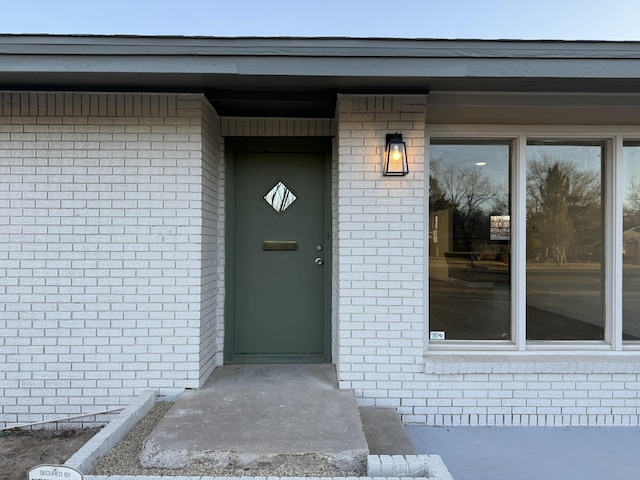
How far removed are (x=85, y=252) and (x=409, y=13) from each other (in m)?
6.26

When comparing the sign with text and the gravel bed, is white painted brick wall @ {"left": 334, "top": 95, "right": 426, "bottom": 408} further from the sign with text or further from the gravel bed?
the sign with text

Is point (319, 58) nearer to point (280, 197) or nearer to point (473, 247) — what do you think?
point (280, 197)

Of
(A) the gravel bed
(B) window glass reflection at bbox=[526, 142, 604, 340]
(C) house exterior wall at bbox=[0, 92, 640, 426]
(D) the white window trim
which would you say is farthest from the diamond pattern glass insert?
→ (A) the gravel bed

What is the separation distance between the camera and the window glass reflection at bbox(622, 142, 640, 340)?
4.00 metres

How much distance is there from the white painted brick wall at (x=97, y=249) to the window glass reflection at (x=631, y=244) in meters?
3.71

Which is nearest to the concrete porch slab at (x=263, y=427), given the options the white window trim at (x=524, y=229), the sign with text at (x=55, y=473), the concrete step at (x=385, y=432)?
the concrete step at (x=385, y=432)

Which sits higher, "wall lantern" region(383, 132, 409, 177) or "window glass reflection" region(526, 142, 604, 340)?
"wall lantern" region(383, 132, 409, 177)

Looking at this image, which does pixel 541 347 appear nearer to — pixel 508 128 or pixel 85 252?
pixel 508 128

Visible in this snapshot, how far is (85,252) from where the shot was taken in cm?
351

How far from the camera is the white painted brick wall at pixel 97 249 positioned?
3496 mm

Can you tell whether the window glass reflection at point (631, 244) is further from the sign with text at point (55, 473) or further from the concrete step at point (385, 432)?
the sign with text at point (55, 473)

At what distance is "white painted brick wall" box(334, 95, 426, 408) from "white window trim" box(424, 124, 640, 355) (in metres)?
0.43

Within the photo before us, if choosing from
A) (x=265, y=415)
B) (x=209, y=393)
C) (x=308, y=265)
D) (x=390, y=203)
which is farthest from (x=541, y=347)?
(x=209, y=393)

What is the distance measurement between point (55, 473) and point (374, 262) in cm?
240
